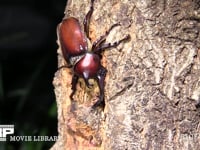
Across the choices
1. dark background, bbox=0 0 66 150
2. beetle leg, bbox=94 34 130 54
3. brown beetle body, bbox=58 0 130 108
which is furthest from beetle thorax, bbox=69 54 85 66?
dark background, bbox=0 0 66 150

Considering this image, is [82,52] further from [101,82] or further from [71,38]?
[101,82]

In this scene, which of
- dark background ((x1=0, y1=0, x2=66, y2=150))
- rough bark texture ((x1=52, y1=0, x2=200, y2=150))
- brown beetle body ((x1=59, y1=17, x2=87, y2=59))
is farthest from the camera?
dark background ((x1=0, y1=0, x2=66, y2=150))

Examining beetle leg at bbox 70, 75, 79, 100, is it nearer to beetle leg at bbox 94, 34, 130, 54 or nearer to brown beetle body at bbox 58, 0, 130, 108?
brown beetle body at bbox 58, 0, 130, 108

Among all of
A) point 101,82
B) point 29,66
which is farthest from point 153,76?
point 29,66

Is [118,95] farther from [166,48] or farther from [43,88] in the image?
[43,88]

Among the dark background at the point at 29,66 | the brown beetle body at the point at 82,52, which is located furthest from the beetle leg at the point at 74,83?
the dark background at the point at 29,66

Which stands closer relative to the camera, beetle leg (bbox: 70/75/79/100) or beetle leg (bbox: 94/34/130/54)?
beetle leg (bbox: 94/34/130/54)
